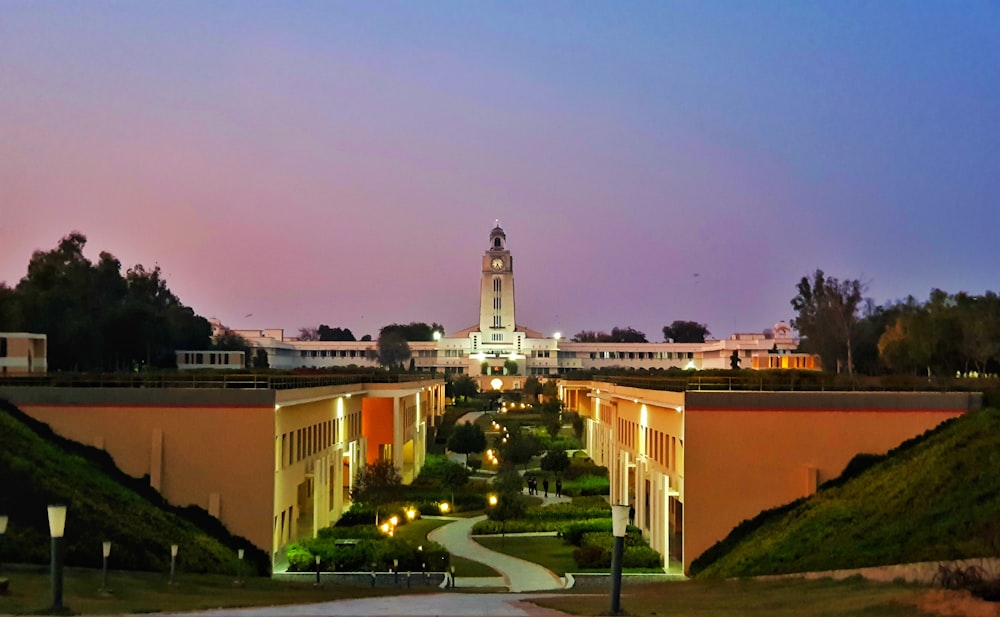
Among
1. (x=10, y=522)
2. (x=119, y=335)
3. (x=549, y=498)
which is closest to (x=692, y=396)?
(x=10, y=522)

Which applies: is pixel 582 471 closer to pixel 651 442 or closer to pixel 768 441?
pixel 651 442

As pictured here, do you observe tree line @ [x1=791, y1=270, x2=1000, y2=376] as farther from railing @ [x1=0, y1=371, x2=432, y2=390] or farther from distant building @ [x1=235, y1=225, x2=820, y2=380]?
distant building @ [x1=235, y1=225, x2=820, y2=380]

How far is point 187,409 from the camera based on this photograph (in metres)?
23.0

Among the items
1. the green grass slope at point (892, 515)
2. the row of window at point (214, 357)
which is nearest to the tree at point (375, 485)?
the green grass slope at point (892, 515)

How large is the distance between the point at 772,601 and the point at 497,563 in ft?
38.4

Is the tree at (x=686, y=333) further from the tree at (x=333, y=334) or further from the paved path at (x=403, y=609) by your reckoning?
the paved path at (x=403, y=609)

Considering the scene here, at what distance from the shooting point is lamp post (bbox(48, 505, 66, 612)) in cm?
1245

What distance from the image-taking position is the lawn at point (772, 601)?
13719 millimetres

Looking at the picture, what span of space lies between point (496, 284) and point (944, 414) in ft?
427

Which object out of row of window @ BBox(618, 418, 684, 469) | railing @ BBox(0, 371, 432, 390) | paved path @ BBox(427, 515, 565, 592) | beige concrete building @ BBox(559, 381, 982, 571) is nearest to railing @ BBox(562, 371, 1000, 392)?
row of window @ BBox(618, 418, 684, 469)

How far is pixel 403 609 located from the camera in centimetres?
1378

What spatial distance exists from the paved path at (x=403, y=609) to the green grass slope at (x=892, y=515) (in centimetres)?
645

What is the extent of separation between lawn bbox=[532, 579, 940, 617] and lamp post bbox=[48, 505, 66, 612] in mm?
5952


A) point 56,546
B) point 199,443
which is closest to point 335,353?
point 199,443
